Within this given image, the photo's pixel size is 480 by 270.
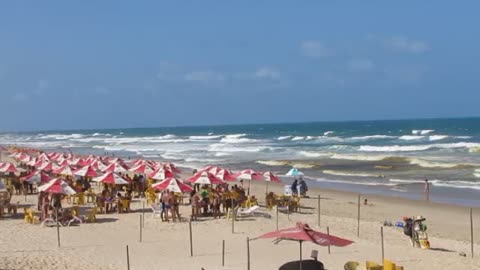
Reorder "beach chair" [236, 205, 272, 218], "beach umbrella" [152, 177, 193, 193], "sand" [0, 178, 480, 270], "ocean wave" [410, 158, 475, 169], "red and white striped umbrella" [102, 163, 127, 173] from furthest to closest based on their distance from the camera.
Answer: "ocean wave" [410, 158, 475, 169] → "red and white striped umbrella" [102, 163, 127, 173] → "beach chair" [236, 205, 272, 218] → "beach umbrella" [152, 177, 193, 193] → "sand" [0, 178, 480, 270]

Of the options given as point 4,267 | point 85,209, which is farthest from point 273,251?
point 85,209

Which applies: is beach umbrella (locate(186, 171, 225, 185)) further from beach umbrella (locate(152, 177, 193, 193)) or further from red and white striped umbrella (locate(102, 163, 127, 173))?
red and white striped umbrella (locate(102, 163, 127, 173))

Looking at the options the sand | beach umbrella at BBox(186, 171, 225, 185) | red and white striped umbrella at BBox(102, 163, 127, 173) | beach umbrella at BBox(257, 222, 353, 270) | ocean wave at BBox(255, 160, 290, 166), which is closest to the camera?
beach umbrella at BBox(257, 222, 353, 270)

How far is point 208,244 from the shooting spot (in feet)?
49.6

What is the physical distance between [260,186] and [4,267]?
20.0 m

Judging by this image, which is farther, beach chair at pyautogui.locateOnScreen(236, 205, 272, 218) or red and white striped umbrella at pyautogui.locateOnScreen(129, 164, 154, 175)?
red and white striped umbrella at pyautogui.locateOnScreen(129, 164, 154, 175)

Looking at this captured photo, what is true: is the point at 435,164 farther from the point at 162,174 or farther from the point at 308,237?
the point at 308,237

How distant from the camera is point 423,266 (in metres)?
13.4

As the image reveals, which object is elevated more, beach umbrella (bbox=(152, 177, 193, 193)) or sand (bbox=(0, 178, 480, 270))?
beach umbrella (bbox=(152, 177, 193, 193))

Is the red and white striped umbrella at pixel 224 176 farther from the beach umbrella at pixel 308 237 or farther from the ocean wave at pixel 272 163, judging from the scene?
the ocean wave at pixel 272 163

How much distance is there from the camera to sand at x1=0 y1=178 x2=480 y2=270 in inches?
524

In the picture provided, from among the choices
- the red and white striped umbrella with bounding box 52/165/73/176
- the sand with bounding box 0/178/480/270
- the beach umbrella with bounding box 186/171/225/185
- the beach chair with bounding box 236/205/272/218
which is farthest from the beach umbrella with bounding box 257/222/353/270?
the red and white striped umbrella with bounding box 52/165/73/176

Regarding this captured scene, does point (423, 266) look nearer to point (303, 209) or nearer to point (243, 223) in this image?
point (243, 223)

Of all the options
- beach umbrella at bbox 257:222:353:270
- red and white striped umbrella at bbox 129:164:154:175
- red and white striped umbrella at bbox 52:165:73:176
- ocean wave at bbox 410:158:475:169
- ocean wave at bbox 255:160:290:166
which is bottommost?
ocean wave at bbox 255:160:290:166
